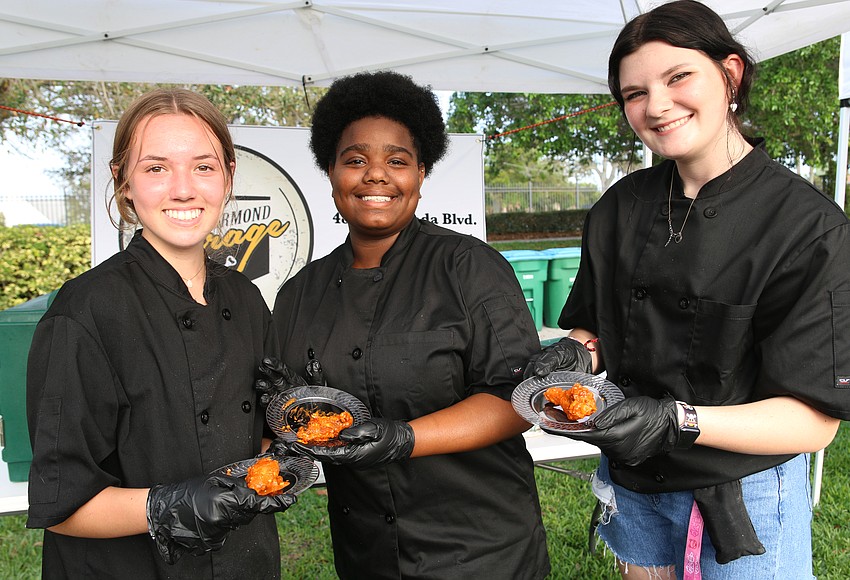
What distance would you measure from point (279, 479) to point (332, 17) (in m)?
3.00

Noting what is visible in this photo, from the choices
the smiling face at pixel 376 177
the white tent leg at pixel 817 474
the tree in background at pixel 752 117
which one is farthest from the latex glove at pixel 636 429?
the tree in background at pixel 752 117

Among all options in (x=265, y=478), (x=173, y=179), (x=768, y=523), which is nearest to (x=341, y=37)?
(x=173, y=179)

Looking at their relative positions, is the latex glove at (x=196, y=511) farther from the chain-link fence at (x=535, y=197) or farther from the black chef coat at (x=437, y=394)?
the chain-link fence at (x=535, y=197)

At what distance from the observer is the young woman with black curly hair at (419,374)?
1.76 m

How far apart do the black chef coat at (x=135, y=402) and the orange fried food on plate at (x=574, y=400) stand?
0.75 m

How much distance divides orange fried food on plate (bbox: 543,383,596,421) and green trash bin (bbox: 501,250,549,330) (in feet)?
14.1

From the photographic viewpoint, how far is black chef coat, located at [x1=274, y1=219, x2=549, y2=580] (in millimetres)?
1766

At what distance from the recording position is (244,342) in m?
1.66

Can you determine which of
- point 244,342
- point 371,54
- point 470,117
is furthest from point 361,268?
point 470,117

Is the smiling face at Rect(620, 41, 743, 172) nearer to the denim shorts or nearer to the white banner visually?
the denim shorts

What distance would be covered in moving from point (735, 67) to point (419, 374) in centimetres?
→ 110

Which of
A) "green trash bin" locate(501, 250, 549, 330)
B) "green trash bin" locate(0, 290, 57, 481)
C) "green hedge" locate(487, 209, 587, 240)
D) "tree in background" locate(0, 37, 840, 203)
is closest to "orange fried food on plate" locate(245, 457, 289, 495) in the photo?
"green trash bin" locate(0, 290, 57, 481)

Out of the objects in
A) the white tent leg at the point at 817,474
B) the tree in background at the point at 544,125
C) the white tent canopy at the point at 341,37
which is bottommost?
the white tent leg at the point at 817,474

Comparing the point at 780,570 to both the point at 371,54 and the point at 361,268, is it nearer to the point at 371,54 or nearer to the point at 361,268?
the point at 361,268
